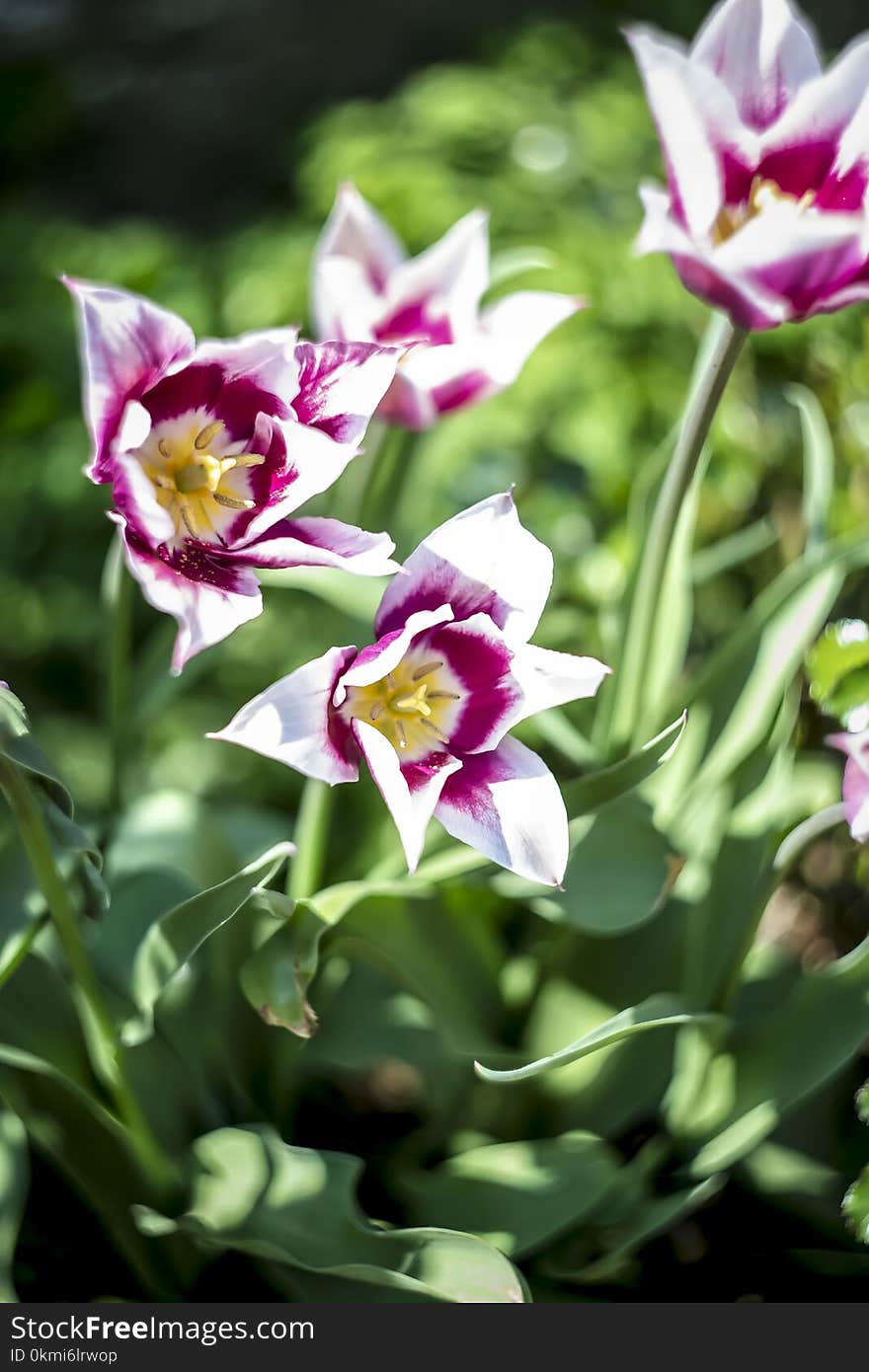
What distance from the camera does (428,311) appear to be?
79 cm

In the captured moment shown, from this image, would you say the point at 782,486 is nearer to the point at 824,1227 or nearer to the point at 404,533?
the point at 404,533

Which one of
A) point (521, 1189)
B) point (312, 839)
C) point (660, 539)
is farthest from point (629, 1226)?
point (660, 539)

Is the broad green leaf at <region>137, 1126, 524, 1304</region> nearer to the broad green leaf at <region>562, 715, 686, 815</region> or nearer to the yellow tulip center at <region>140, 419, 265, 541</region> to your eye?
the broad green leaf at <region>562, 715, 686, 815</region>

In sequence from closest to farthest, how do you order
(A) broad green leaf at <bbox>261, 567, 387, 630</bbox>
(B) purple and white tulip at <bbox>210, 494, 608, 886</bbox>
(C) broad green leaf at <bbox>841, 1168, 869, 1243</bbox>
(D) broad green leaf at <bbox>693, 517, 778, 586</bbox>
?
(B) purple and white tulip at <bbox>210, 494, 608, 886</bbox>
(C) broad green leaf at <bbox>841, 1168, 869, 1243</bbox>
(A) broad green leaf at <bbox>261, 567, 387, 630</bbox>
(D) broad green leaf at <bbox>693, 517, 778, 586</bbox>

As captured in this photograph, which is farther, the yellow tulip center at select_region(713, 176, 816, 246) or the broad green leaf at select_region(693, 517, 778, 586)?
the broad green leaf at select_region(693, 517, 778, 586)

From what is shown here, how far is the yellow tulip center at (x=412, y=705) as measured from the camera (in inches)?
24.1

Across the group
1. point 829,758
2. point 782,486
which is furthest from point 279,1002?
point 782,486

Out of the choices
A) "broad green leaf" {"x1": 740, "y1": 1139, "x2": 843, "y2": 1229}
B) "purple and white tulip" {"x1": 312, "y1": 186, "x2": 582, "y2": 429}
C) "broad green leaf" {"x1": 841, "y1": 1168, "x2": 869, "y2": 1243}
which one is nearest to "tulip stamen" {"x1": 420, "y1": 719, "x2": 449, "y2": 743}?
"purple and white tulip" {"x1": 312, "y1": 186, "x2": 582, "y2": 429}

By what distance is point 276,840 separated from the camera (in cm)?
96

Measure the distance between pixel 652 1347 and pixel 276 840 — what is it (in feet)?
1.40

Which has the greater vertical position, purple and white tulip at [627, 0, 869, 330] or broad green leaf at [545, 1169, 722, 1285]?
purple and white tulip at [627, 0, 869, 330]

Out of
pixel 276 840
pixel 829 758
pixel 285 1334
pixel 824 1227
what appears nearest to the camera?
pixel 285 1334

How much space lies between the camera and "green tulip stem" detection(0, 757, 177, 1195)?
58 cm

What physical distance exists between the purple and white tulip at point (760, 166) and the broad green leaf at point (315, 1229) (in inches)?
18.9
